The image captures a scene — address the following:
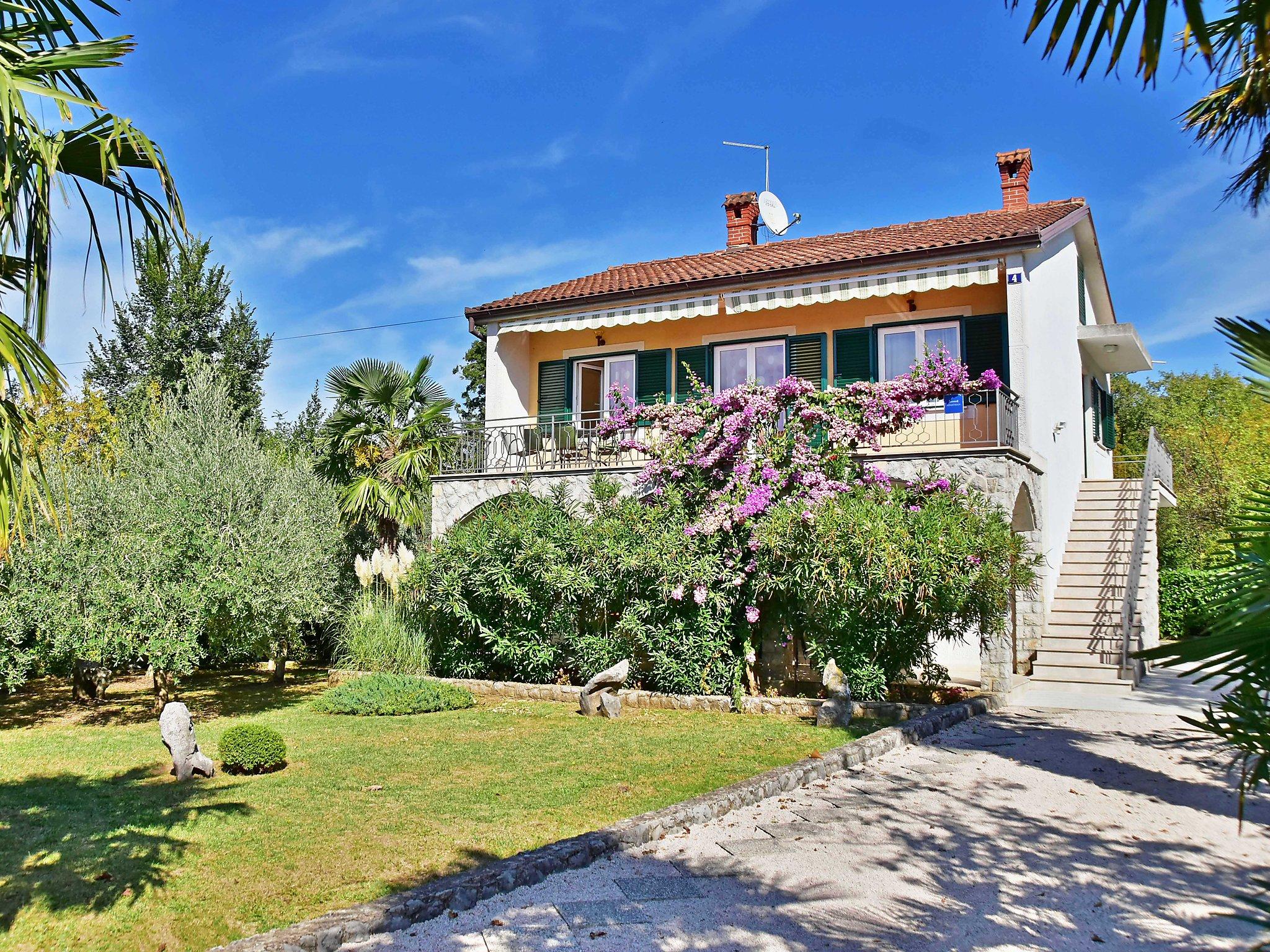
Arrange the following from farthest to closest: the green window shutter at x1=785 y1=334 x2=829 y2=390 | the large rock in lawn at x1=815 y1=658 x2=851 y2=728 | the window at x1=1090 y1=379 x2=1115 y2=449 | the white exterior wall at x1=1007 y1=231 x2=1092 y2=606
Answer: the window at x1=1090 y1=379 x2=1115 y2=449, the green window shutter at x1=785 y1=334 x2=829 y2=390, the white exterior wall at x1=1007 y1=231 x2=1092 y2=606, the large rock in lawn at x1=815 y1=658 x2=851 y2=728

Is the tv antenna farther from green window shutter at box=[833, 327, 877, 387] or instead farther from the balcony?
the balcony

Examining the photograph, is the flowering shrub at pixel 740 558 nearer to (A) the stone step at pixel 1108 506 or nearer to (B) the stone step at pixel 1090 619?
(B) the stone step at pixel 1090 619

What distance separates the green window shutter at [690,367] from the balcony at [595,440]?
5.52ft

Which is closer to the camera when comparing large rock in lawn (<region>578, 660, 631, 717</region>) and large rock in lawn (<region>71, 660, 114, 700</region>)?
large rock in lawn (<region>578, 660, 631, 717</region>)

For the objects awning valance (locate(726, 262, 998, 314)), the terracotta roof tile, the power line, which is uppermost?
the power line

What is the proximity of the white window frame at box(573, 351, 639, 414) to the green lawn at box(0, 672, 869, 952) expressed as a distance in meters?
8.32

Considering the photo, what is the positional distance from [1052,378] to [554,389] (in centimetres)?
1005

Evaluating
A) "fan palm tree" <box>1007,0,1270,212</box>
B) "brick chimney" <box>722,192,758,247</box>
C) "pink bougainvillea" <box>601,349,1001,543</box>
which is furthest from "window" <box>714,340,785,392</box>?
"fan palm tree" <box>1007,0,1270,212</box>

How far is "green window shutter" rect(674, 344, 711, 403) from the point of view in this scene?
18828mm

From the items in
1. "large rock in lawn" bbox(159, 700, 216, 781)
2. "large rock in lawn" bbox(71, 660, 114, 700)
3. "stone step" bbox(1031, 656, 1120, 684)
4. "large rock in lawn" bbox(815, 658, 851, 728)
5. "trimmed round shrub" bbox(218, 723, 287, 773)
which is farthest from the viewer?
"stone step" bbox(1031, 656, 1120, 684)

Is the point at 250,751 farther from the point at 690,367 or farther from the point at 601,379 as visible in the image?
the point at 601,379

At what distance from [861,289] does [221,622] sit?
11.4 metres

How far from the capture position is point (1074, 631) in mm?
15820

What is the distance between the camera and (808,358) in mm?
17922
